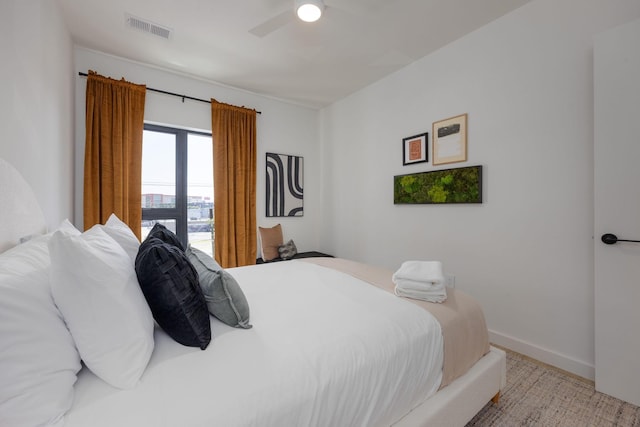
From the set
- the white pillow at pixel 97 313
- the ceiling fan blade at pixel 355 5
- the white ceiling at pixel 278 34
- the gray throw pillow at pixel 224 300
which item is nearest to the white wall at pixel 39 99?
the white ceiling at pixel 278 34

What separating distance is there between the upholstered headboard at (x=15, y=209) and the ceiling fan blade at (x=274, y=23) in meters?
1.85

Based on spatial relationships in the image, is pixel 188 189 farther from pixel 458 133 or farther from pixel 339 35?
pixel 458 133

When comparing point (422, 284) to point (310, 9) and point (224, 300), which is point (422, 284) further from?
point (310, 9)

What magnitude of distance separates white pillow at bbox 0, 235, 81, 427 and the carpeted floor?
182cm

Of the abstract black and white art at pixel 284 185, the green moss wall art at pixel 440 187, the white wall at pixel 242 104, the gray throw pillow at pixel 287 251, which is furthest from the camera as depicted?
the abstract black and white art at pixel 284 185

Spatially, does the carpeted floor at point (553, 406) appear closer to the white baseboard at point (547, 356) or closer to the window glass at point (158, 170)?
the white baseboard at point (547, 356)

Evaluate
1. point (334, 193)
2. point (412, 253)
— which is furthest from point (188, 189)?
point (412, 253)

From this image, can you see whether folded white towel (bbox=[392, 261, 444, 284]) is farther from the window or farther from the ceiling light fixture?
the window

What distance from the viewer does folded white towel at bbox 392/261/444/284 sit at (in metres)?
1.49

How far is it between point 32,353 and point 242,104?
3459 millimetres

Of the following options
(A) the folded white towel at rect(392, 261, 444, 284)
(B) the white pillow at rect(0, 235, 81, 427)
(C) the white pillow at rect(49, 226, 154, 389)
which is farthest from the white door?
(B) the white pillow at rect(0, 235, 81, 427)

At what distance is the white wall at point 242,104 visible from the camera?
271cm

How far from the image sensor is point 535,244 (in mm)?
2100

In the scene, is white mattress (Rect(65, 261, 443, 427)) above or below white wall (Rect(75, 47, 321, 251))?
below
